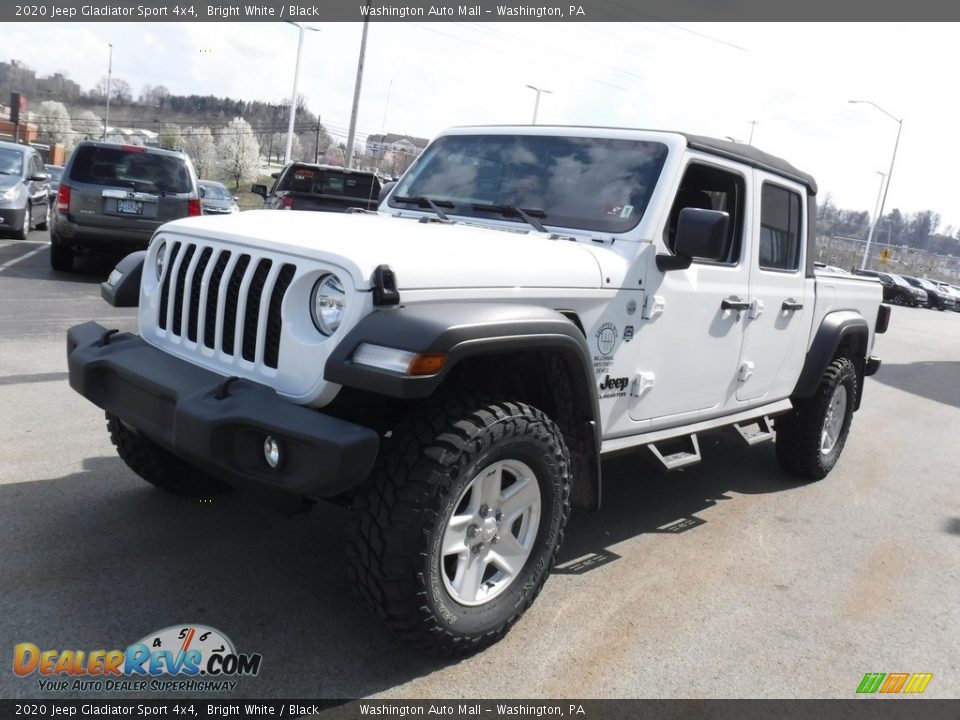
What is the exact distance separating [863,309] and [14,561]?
5.59m

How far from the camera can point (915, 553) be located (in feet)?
16.0

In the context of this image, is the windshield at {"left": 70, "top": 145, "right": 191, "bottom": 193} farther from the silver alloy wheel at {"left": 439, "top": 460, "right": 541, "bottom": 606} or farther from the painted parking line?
the silver alloy wheel at {"left": 439, "top": 460, "right": 541, "bottom": 606}

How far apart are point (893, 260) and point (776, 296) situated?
3146 inches

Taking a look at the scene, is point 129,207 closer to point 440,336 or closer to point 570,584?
point 570,584

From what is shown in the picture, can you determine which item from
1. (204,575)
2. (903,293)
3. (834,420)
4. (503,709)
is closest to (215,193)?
(834,420)

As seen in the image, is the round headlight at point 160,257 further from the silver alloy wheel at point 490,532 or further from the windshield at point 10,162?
the windshield at point 10,162

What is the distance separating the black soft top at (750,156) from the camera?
4.21 m

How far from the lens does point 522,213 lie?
4.03 metres

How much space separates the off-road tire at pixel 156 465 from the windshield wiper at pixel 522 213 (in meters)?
1.90

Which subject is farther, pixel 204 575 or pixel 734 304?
pixel 734 304

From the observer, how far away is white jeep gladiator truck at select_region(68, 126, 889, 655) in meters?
2.76

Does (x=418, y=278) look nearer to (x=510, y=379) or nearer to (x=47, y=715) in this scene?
(x=510, y=379)

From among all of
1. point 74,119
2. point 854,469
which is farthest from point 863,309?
point 74,119

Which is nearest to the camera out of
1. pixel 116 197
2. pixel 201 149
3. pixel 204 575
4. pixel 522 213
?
pixel 204 575
